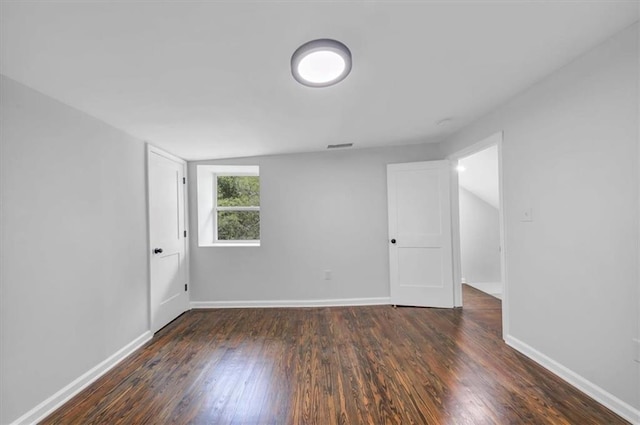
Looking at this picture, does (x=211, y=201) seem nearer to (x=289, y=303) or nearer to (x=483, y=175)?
(x=289, y=303)

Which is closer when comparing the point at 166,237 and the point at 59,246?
the point at 59,246

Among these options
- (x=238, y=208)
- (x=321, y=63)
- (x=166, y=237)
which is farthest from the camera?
(x=238, y=208)

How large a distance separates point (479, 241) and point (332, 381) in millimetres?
4106

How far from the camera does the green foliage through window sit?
13.4 ft

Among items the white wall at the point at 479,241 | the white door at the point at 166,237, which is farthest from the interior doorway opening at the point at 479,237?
the white door at the point at 166,237

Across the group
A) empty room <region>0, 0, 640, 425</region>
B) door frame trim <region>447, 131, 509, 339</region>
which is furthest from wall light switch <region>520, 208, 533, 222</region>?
door frame trim <region>447, 131, 509, 339</region>

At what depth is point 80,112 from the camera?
1974 mm

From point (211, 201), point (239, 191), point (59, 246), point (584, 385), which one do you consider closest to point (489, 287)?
point (584, 385)

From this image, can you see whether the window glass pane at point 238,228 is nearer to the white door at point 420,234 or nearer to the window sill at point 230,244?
the window sill at point 230,244

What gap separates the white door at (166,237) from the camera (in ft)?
9.36

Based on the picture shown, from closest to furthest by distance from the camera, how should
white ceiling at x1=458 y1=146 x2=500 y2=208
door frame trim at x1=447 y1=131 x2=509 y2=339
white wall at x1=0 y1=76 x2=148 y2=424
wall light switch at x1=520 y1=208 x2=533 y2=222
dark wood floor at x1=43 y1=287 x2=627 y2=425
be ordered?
white wall at x1=0 y1=76 x2=148 y2=424
dark wood floor at x1=43 y1=287 x2=627 y2=425
wall light switch at x1=520 y1=208 x2=533 y2=222
door frame trim at x1=447 y1=131 x2=509 y2=339
white ceiling at x1=458 y1=146 x2=500 y2=208

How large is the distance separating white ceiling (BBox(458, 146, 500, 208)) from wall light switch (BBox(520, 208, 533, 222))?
1258mm

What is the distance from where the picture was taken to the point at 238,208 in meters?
4.07

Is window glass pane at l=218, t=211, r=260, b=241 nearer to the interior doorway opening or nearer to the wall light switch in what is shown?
the wall light switch
